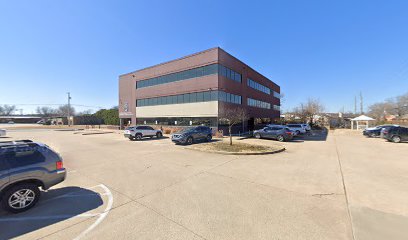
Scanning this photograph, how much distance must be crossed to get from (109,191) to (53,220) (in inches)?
67.4

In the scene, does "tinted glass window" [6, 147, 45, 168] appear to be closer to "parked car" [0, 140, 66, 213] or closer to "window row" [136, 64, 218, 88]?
"parked car" [0, 140, 66, 213]

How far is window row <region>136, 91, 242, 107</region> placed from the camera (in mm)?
24312

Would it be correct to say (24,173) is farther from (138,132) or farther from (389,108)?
(389,108)

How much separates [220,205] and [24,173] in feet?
16.3

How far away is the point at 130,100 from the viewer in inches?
1441

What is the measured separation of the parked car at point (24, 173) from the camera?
4.27 metres

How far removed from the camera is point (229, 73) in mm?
26672

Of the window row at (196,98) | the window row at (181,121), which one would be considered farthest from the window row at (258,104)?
the window row at (181,121)

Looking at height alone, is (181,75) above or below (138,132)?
above

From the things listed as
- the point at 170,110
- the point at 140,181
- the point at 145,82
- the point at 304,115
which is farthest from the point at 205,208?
the point at 304,115

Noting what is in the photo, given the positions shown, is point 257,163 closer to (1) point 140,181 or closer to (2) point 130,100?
(1) point 140,181

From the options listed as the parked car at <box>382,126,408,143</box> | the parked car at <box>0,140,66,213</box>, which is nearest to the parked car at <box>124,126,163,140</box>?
the parked car at <box>0,140,66,213</box>

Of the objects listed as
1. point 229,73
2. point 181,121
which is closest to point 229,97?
point 229,73

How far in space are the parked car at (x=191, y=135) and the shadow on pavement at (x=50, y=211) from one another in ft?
34.4
